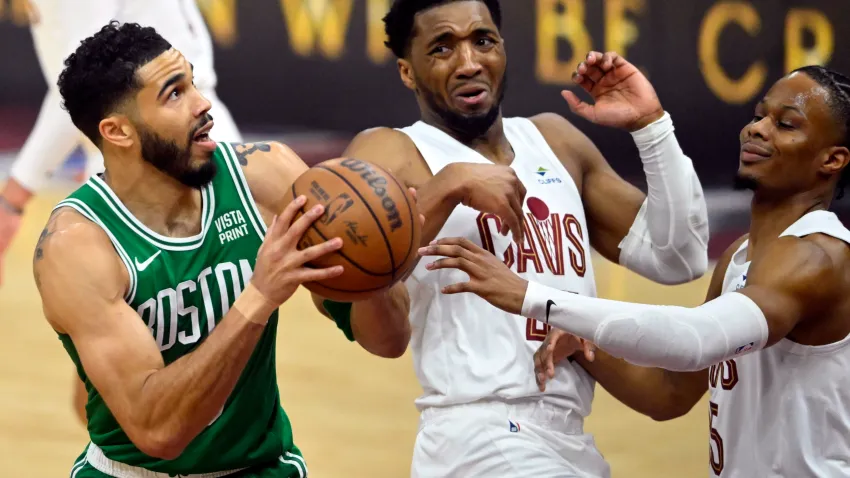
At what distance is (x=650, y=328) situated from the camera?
2.70 metres

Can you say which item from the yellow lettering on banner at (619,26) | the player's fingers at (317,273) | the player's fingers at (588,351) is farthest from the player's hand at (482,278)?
the yellow lettering on banner at (619,26)

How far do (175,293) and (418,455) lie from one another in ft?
2.92

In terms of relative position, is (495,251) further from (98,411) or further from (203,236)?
(98,411)

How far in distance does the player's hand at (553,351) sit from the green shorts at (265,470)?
2.32 ft

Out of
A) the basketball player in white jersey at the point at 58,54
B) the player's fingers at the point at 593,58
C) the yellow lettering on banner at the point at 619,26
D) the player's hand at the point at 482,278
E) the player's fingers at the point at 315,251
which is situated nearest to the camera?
the player's fingers at the point at 315,251

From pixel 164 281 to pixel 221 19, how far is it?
2241 millimetres

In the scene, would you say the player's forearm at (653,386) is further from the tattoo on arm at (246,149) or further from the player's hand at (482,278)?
the tattoo on arm at (246,149)

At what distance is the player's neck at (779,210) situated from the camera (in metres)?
3.06

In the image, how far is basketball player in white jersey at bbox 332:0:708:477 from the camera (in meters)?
3.15

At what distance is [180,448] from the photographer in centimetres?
266

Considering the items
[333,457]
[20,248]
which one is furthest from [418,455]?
[20,248]

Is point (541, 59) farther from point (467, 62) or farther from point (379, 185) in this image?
point (379, 185)

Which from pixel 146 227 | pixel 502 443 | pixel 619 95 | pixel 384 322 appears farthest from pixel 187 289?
pixel 619 95

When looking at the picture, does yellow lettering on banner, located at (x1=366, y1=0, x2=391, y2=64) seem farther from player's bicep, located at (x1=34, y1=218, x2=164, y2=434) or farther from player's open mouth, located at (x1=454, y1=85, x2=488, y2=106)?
player's bicep, located at (x1=34, y1=218, x2=164, y2=434)
